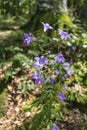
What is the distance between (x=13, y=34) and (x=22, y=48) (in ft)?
2.72

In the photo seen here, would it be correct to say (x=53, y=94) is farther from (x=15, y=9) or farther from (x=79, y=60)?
(x=15, y=9)

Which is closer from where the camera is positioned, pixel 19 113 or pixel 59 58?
pixel 59 58

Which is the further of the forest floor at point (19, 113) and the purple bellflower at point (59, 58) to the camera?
the forest floor at point (19, 113)

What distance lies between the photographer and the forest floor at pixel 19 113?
191 inches

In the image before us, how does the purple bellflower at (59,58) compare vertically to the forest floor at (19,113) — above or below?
above

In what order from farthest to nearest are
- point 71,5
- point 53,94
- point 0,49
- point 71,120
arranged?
point 71,5 → point 0,49 → point 71,120 → point 53,94

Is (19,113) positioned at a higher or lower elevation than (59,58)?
lower

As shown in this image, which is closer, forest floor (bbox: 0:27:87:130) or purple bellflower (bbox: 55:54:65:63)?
purple bellflower (bbox: 55:54:65:63)

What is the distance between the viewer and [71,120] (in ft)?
16.1

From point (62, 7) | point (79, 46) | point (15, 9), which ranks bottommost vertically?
point (15, 9)

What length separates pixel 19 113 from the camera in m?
5.11

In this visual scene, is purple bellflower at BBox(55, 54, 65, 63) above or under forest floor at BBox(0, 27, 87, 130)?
above

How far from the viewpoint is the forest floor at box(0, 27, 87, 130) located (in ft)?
15.9

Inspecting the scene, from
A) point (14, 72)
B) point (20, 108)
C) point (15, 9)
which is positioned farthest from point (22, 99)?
point (15, 9)
